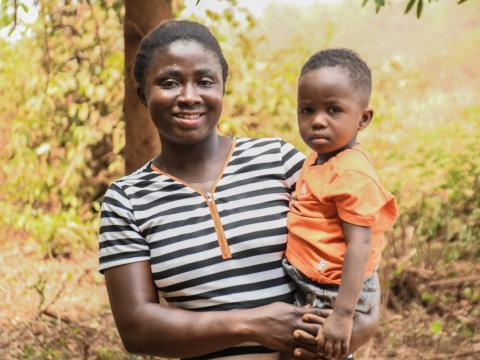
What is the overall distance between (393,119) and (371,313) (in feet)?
17.2

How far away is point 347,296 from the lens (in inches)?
72.3

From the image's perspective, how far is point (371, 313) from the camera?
1.99 m

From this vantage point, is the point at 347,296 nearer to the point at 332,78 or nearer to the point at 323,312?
the point at 323,312

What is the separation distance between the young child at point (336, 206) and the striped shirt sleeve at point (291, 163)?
90mm

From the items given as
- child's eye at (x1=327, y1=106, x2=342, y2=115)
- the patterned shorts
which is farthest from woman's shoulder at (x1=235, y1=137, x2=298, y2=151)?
the patterned shorts

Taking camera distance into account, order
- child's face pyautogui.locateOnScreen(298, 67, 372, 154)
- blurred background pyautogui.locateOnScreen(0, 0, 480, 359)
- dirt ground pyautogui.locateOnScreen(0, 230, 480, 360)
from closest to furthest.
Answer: child's face pyautogui.locateOnScreen(298, 67, 372, 154) < dirt ground pyautogui.locateOnScreen(0, 230, 480, 360) < blurred background pyautogui.locateOnScreen(0, 0, 480, 359)

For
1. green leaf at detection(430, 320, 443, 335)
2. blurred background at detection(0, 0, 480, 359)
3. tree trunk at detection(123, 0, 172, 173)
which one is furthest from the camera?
blurred background at detection(0, 0, 480, 359)

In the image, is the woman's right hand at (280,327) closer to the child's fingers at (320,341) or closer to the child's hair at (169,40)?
the child's fingers at (320,341)

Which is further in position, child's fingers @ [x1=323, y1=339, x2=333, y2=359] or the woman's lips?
the woman's lips

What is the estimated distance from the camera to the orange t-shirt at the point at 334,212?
185 cm

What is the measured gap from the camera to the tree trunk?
3133 mm

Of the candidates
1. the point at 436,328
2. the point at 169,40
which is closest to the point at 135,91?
the point at 169,40

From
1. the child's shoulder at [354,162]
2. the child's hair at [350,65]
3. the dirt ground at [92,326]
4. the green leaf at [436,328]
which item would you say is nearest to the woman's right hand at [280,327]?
the child's shoulder at [354,162]

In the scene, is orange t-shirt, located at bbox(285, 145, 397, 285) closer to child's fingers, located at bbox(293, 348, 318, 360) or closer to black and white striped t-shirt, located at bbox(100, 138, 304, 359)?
black and white striped t-shirt, located at bbox(100, 138, 304, 359)
